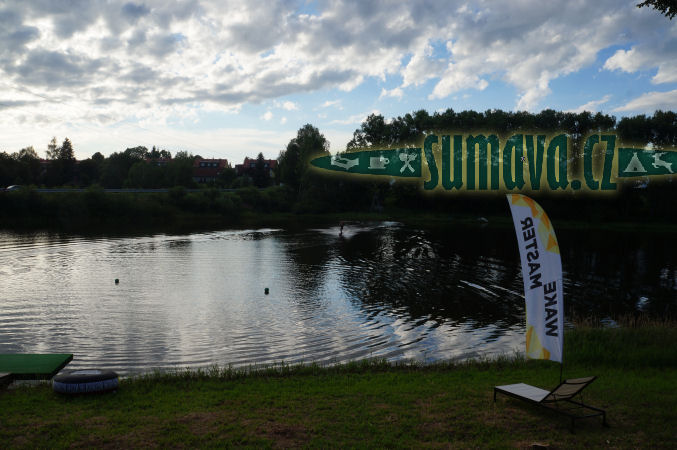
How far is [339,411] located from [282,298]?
60.3 feet

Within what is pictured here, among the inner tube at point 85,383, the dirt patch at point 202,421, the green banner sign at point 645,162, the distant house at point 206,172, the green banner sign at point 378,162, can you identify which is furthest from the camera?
the distant house at point 206,172

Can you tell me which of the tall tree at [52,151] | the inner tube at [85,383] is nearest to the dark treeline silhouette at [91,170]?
the tall tree at [52,151]

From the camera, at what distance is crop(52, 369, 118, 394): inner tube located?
11.4m

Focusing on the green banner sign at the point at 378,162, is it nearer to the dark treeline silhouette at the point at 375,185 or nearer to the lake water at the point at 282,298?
the dark treeline silhouette at the point at 375,185

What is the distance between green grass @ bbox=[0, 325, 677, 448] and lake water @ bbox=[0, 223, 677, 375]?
4.25 meters

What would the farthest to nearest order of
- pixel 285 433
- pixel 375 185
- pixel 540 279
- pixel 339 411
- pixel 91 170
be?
pixel 91 170
pixel 375 185
pixel 540 279
pixel 339 411
pixel 285 433

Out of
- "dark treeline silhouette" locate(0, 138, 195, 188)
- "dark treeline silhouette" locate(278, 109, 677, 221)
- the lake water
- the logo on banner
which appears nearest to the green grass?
the lake water

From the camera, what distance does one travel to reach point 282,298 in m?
28.5

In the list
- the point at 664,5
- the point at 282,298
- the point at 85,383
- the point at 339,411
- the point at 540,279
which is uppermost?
the point at 664,5

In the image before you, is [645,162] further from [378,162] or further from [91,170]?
[91,170]

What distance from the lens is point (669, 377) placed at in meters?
13.5

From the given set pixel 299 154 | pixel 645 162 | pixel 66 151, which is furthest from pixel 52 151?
pixel 645 162

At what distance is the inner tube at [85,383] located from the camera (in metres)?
11.4

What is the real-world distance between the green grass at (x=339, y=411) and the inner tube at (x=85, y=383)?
0.20 metres
